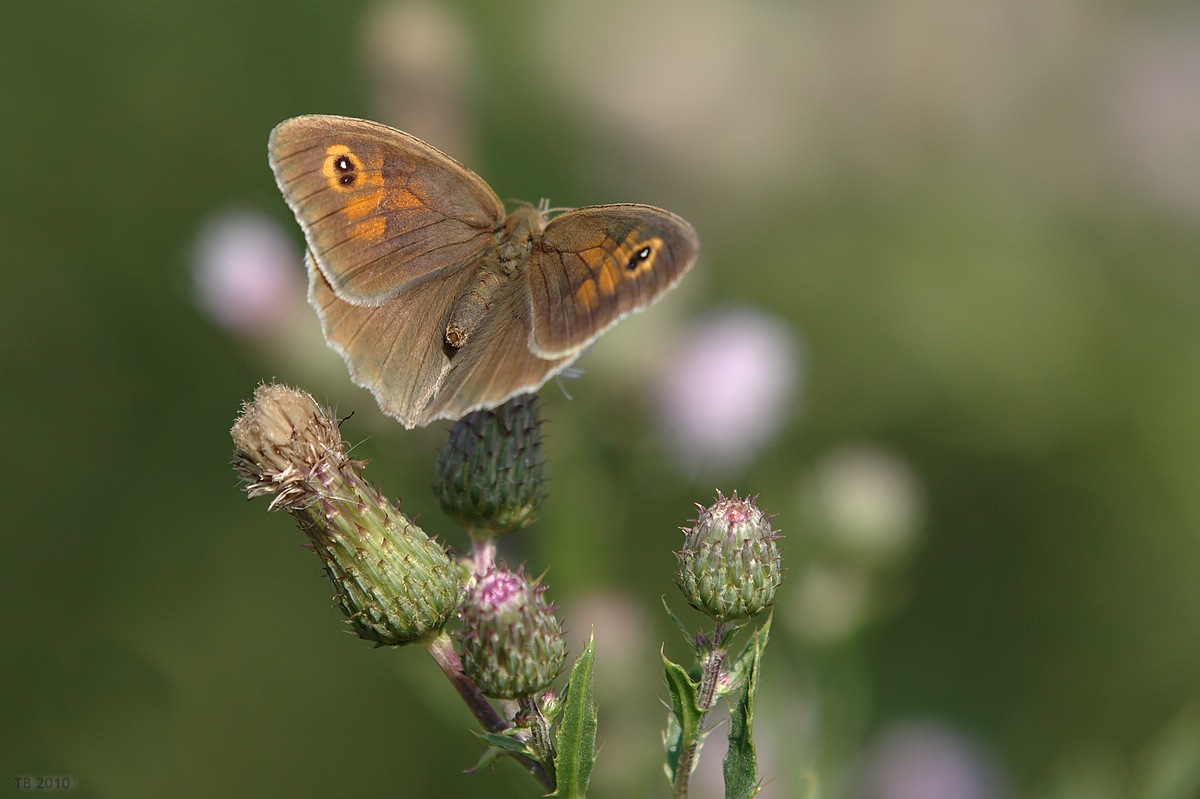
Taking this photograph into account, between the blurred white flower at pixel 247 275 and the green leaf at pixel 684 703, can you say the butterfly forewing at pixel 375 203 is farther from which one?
the blurred white flower at pixel 247 275

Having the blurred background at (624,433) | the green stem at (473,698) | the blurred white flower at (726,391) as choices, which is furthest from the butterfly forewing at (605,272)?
the blurred white flower at (726,391)

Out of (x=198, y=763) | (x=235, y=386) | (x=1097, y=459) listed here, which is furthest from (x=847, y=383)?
(x=198, y=763)

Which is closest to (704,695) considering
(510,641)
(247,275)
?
(510,641)

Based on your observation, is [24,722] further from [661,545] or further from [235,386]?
[661,545]

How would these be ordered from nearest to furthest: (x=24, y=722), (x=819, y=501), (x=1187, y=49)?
1. (x=24, y=722)
2. (x=819, y=501)
3. (x=1187, y=49)

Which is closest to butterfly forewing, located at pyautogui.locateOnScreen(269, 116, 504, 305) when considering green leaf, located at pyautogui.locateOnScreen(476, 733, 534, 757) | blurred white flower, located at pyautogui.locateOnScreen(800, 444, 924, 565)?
green leaf, located at pyautogui.locateOnScreen(476, 733, 534, 757)

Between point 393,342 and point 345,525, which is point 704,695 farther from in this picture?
point 393,342
